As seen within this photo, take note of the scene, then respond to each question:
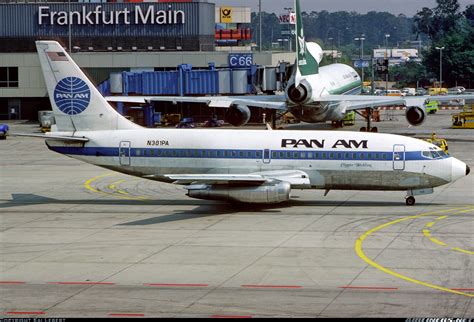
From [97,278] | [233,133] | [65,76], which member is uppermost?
[65,76]

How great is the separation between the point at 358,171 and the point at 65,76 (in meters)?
15.6

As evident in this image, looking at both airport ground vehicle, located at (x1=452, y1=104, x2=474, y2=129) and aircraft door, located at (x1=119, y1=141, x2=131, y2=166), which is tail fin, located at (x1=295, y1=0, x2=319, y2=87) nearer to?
airport ground vehicle, located at (x1=452, y1=104, x2=474, y2=129)

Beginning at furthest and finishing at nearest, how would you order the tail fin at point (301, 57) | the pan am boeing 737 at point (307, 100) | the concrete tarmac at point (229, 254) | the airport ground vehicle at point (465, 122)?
the airport ground vehicle at point (465, 122) < the tail fin at point (301, 57) < the pan am boeing 737 at point (307, 100) < the concrete tarmac at point (229, 254)

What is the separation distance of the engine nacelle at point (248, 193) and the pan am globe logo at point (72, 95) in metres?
7.82

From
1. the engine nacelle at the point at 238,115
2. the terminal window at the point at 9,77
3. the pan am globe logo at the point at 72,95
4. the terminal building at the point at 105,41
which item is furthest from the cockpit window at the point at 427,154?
the terminal window at the point at 9,77

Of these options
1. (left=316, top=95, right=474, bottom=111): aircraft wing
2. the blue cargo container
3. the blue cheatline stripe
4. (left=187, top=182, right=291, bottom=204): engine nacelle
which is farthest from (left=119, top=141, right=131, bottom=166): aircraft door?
the blue cargo container

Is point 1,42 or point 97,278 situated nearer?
point 97,278

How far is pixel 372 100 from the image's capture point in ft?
269

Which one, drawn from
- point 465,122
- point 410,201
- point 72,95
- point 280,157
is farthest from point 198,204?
point 465,122

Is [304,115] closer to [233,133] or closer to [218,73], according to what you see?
[218,73]

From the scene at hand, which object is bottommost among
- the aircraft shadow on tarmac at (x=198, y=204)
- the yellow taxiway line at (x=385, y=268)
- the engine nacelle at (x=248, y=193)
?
the yellow taxiway line at (x=385, y=268)

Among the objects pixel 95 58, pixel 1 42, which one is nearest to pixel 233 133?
pixel 95 58

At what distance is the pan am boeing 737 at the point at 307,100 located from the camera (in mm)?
77562

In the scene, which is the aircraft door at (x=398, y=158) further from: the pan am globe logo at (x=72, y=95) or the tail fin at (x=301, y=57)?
the tail fin at (x=301, y=57)
